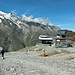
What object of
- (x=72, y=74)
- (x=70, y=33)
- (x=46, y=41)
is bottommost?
(x=72, y=74)

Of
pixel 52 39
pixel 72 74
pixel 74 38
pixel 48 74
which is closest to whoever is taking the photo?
pixel 48 74

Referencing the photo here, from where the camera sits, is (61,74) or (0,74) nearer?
(0,74)

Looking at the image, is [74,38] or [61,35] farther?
[74,38]

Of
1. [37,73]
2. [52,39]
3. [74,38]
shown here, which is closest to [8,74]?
[37,73]

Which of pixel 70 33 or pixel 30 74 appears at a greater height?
pixel 70 33

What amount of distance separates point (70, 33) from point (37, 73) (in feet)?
267

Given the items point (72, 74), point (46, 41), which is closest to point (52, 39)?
point (46, 41)

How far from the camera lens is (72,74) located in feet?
30.0

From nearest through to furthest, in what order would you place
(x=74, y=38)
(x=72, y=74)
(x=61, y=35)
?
1. (x=72, y=74)
2. (x=61, y=35)
3. (x=74, y=38)

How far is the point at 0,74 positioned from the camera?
799 centimetres

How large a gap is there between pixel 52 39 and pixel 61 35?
13.5 metres

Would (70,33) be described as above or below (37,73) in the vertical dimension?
above

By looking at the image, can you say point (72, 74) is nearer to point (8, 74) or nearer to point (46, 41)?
point (8, 74)

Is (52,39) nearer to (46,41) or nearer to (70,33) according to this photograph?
(46,41)
